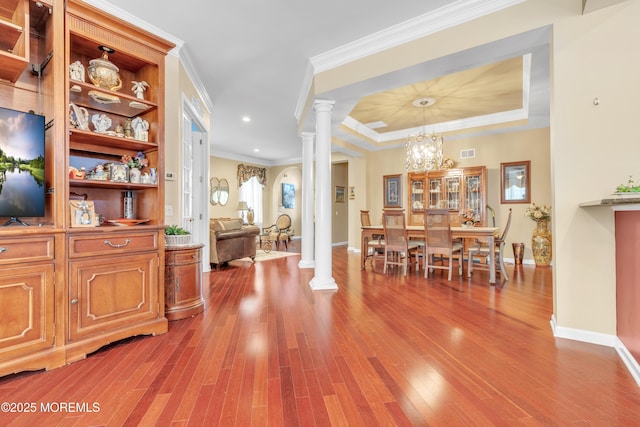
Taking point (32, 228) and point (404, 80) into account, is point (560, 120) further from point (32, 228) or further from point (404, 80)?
point (32, 228)

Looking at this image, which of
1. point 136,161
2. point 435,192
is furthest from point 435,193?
point 136,161

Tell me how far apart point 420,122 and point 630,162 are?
14.9 ft

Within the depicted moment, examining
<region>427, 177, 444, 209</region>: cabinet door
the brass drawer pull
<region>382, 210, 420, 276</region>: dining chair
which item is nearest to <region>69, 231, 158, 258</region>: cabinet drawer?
the brass drawer pull

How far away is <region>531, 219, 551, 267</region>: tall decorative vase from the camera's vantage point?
546 cm

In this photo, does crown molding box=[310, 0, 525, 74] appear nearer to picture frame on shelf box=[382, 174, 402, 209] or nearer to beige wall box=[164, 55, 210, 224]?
beige wall box=[164, 55, 210, 224]

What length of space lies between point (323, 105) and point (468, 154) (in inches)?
162

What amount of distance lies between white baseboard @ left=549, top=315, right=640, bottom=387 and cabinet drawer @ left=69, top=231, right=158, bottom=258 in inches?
134

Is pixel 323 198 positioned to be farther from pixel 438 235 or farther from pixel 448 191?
pixel 448 191

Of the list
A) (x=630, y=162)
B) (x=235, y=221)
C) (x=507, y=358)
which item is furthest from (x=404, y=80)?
(x=235, y=221)

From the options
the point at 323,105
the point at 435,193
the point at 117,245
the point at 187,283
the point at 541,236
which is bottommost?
the point at 187,283

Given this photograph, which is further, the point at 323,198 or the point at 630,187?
the point at 323,198

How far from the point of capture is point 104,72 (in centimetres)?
237

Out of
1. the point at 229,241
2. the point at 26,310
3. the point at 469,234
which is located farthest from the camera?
the point at 229,241

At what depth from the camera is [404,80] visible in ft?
11.0
